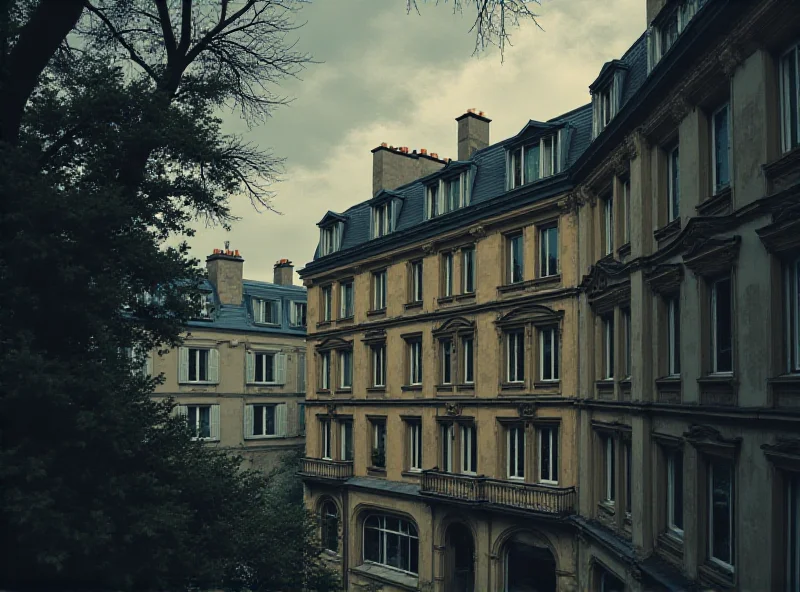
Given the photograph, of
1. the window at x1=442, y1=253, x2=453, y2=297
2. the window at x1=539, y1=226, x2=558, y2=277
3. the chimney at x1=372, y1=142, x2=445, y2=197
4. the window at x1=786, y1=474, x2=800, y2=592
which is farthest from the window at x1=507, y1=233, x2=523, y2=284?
the window at x1=786, y1=474, x2=800, y2=592

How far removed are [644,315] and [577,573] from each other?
9.28 meters

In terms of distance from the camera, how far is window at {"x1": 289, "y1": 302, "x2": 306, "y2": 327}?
44.7 meters

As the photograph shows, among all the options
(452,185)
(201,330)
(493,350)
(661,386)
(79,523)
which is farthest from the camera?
(201,330)

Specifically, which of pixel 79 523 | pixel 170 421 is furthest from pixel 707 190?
pixel 79 523

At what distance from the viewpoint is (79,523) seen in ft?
37.7

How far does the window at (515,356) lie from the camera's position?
986 inches

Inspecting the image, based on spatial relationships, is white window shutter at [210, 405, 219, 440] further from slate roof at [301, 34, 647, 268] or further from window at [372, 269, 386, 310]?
window at [372, 269, 386, 310]

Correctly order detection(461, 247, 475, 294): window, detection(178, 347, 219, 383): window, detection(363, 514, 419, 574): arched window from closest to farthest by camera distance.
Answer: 1. detection(461, 247, 475, 294): window
2. detection(363, 514, 419, 574): arched window
3. detection(178, 347, 219, 383): window

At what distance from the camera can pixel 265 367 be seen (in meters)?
43.4

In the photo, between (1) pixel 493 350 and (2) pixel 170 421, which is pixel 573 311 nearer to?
(1) pixel 493 350

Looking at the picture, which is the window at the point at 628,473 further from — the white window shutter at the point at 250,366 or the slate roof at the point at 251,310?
the white window shutter at the point at 250,366

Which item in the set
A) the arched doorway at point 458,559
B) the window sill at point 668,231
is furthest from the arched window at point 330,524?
the window sill at point 668,231

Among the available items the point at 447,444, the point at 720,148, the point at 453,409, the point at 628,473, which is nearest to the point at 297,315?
the point at 447,444

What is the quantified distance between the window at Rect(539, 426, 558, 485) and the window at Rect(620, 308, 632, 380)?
5.34m
